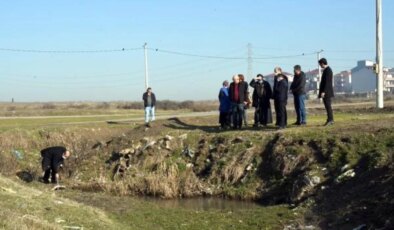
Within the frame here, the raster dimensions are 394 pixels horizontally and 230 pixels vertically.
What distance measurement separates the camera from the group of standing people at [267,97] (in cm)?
1913

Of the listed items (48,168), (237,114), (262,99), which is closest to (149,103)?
(237,114)

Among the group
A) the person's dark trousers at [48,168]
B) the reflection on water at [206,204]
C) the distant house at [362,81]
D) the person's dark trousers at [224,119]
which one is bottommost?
the reflection on water at [206,204]

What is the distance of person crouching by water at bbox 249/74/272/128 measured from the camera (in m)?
22.1

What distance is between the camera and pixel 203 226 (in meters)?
13.1

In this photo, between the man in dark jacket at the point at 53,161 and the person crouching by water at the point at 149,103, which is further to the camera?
the person crouching by water at the point at 149,103

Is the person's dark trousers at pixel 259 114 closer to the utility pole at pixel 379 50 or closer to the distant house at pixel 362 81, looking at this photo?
the utility pole at pixel 379 50

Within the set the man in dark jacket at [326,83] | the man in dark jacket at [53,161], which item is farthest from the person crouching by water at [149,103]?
the man in dark jacket at [326,83]

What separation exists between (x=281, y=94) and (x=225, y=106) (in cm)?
359

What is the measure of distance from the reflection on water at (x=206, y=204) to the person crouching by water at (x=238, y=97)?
498cm

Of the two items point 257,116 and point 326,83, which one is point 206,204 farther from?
point 257,116

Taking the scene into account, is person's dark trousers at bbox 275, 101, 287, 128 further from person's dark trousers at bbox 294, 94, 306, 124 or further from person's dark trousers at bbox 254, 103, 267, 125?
person's dark trousers at bbox 254, 103, 267, 125

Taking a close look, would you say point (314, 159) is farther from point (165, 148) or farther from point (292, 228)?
point (165, 148)

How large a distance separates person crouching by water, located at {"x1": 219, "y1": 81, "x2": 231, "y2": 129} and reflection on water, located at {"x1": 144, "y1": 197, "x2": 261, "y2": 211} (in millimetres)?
5880

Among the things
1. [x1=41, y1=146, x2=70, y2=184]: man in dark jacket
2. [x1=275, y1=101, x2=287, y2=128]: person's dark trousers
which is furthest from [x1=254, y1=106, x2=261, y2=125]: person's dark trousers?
[x1=41, y1=146, x2=70, y2=184]: man in dark jacket
